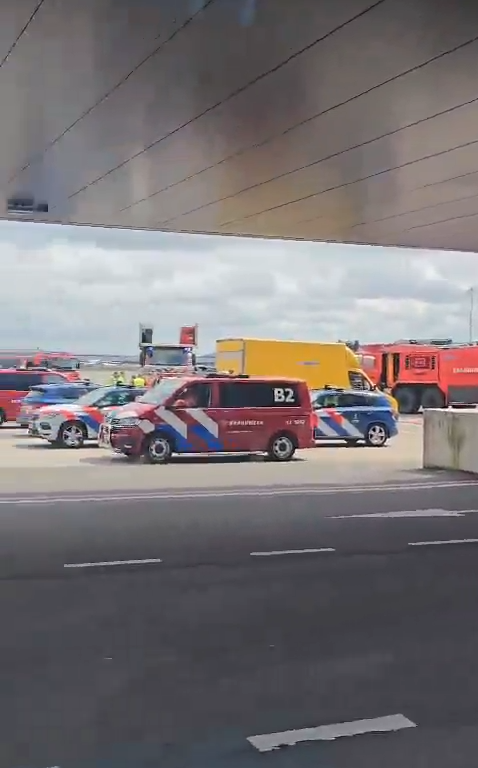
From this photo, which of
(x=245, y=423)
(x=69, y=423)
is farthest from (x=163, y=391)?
(x=69, y=423)

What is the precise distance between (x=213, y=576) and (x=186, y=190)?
7.16 m

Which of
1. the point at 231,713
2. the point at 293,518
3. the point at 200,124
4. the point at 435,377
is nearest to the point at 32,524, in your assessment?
the point at 293,518

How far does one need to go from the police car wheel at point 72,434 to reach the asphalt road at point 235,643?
37.4 ft

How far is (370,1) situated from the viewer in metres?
6.86

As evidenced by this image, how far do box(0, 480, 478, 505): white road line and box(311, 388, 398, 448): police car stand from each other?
27.4 ft

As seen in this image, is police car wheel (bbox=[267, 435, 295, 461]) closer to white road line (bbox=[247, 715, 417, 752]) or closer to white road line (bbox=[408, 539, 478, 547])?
white road line (bbox=[408, 539, 478, 547])

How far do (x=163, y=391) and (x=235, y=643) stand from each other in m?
13.5

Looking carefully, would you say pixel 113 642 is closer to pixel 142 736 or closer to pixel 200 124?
pixel 142 736

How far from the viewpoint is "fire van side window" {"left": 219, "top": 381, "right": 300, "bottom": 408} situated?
19688 mm

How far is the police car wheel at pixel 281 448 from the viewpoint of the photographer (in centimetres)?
2028

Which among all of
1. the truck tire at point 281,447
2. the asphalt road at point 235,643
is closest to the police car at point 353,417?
the truck tire at point 281,447

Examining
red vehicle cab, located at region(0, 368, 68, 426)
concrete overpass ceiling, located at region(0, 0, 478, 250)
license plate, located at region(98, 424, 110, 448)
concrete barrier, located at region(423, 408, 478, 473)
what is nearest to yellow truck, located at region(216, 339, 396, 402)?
red vehicle cab, located at region(0, 368, 68, 426)

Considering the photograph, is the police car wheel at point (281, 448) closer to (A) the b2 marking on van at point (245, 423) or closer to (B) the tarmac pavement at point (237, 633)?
(A) the b2 marking on van at point (245, 423)

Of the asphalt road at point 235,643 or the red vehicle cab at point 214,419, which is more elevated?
the red vehicle cab at point 214,419
